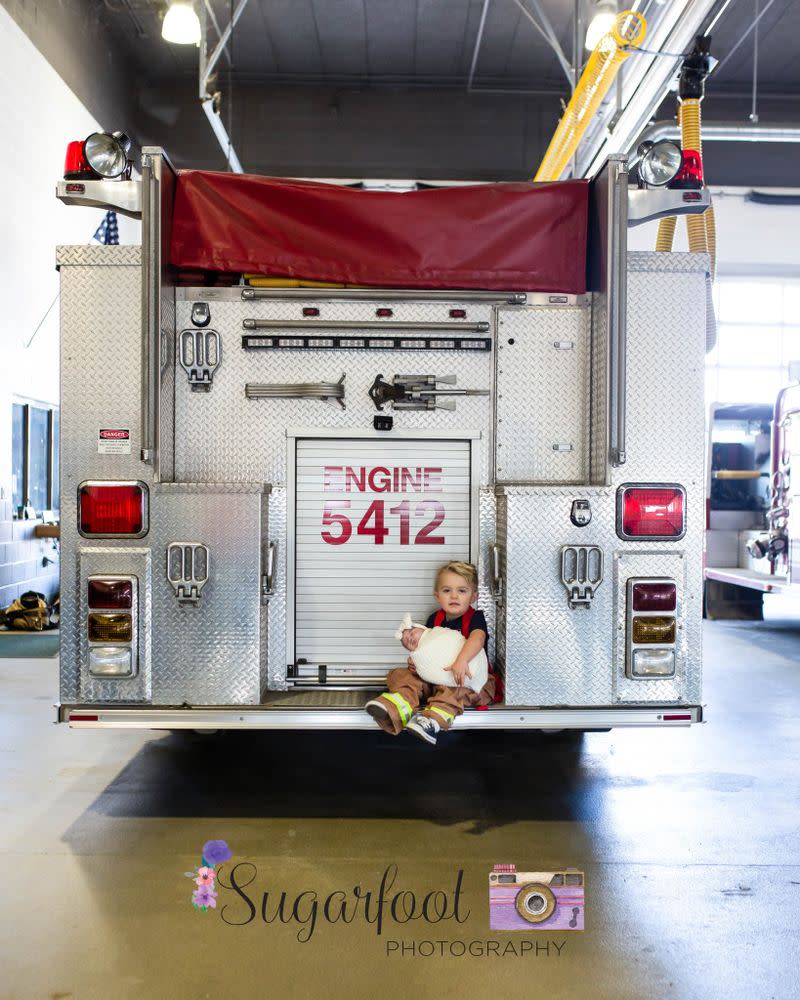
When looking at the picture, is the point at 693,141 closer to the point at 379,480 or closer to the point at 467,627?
the point at 379,480

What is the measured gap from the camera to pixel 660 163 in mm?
3543

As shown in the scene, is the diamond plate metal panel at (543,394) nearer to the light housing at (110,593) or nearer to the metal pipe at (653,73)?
the light housing at (110,593)

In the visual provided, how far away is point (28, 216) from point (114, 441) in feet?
22.8

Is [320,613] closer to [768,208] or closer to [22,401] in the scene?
[22,401]

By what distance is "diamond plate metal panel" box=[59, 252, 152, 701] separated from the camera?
3.50 meters

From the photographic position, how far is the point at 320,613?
3.85 m

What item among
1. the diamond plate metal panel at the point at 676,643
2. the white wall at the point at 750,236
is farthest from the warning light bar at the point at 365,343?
the white wall at the point at 750,236

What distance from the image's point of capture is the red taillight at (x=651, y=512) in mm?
3514

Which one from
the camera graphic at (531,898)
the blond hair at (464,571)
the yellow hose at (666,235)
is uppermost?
the yellow hose at (666,235)

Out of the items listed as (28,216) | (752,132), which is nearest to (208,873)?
(28,216)

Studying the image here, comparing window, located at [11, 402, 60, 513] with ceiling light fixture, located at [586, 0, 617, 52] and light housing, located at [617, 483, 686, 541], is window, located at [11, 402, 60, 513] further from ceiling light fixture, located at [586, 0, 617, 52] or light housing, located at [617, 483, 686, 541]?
light housing, located at [617, 483, 686, 541]

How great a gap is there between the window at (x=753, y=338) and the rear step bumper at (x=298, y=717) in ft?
42.5

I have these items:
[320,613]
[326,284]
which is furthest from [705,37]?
[320,613]

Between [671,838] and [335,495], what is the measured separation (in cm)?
201
